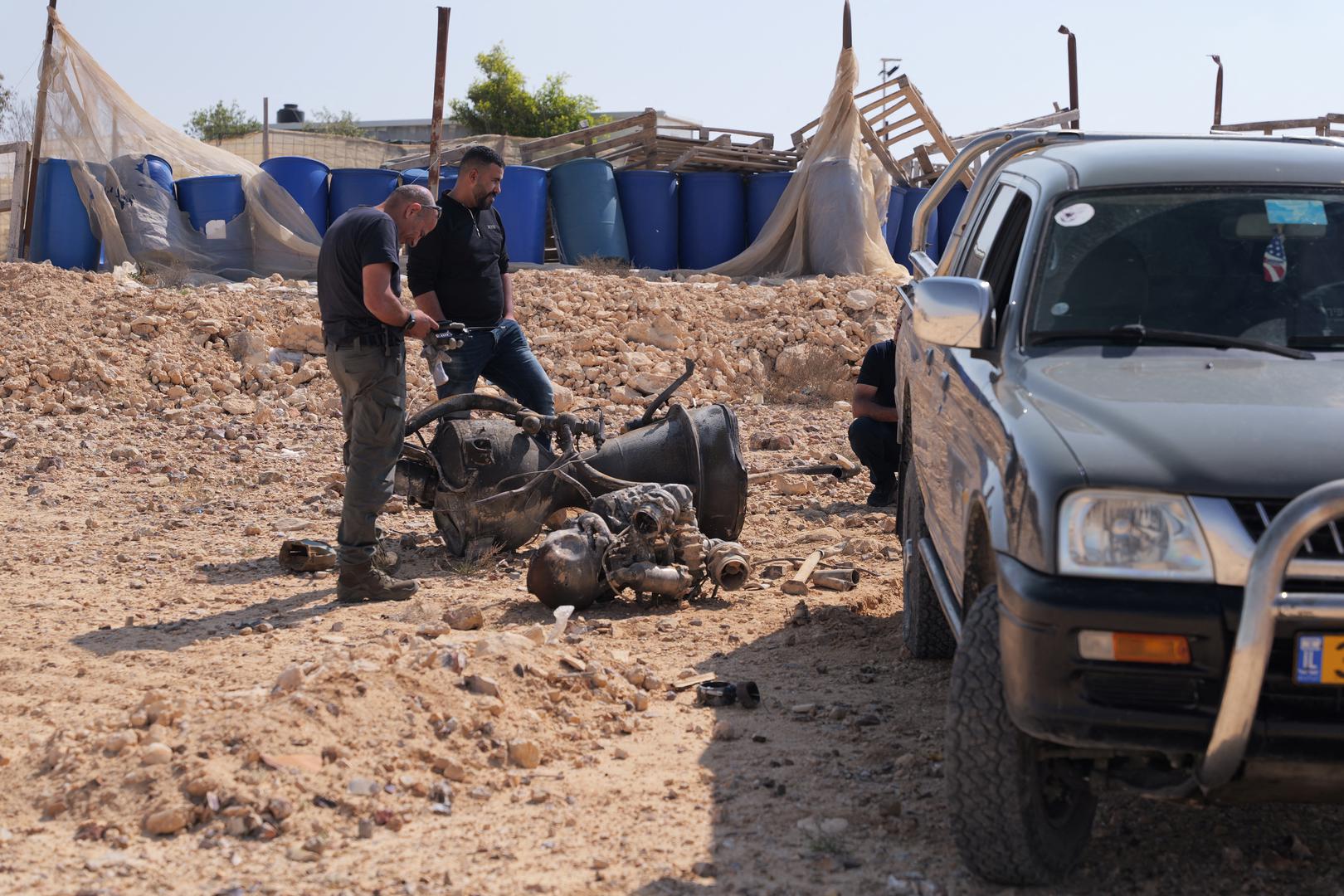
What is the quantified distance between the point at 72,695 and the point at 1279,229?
400 cm

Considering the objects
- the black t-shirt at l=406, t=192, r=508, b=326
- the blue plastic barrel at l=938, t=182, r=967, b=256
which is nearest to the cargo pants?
the black t-shirt at l=406, t=192, r=508, b=326

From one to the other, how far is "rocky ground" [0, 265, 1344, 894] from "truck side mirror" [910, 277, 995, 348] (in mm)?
1228

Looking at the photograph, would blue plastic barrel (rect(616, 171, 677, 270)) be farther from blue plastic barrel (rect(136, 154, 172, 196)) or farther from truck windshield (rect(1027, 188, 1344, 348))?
truck windshield (rect(1027, 188, 1344, 348))

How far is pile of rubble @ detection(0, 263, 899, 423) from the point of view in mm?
11539

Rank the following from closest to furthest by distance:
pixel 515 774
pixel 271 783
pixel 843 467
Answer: pixel 271 783, pixel 515 774, pixel 843 467

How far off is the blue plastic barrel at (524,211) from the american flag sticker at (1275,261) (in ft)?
41.1

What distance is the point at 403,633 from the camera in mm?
5230

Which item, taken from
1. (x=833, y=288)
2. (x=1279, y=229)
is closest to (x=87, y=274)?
(x=833, y=288)

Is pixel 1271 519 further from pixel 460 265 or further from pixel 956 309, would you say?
pixel 460 265

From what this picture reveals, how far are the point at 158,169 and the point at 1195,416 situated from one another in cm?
1364

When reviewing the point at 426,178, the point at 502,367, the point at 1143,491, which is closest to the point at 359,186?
the point at 426,178

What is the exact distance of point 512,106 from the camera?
1861 inches

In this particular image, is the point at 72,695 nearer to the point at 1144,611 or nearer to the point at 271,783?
the point at 271,783

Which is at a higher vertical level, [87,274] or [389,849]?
[87,274]
